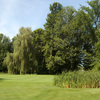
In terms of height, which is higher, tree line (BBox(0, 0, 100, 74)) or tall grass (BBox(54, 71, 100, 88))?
tree line (BBox(0, 0, 100, 74))

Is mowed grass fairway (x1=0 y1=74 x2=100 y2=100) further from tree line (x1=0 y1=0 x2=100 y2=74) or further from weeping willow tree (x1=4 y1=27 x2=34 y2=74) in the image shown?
weeping willow tree (x1=4 y1=27 x2=34 y2=74)

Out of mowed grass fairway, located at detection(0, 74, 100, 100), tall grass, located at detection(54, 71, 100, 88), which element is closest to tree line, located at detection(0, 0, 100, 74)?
tall grass, located at detection(54, 71, 100, 88)

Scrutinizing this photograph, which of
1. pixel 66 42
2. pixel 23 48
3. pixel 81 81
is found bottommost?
pixel 81 81

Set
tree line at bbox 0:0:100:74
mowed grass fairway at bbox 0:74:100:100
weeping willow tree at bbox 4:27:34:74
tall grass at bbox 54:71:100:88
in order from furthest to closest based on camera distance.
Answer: weeping willow tree at bbox 4:27:34:74, tree line at bbox 0:0:100:74, tall grass at bbox 54:71:100:88, mowed grass fairway at bbox 0:74:100:100

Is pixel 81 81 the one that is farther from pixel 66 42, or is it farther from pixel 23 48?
pixel 66 42

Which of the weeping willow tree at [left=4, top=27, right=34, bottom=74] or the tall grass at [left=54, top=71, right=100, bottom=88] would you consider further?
the weeping willow tree at [left=4, top=27, right=34, bottom=74]

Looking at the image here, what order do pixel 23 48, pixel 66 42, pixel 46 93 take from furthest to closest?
pixel 66 42
pixel 23 48
pixel 46 93

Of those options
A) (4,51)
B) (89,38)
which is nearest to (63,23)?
(89,38)

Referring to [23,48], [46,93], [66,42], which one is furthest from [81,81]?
[66,42]

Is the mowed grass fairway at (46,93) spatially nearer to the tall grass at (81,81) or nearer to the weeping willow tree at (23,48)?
the tall grass at (81,81)

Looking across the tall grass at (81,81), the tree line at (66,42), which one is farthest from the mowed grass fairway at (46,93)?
the tree line at (66,42)

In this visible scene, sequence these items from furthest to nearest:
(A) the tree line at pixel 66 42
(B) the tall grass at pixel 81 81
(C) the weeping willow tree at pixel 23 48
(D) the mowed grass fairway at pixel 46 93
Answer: (C) the weeping willow tree at pixel 23 48 < (A) the tree line at pixel 66 42 < (B) the tall grass at pixel 81 81 < (D) the mowed grass fairway at pixel 46 93

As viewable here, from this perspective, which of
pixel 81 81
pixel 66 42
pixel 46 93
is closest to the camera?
pixel 46 93

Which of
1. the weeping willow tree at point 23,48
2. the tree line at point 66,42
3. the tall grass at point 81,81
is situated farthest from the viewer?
the weeping willow tree at point 23,48
